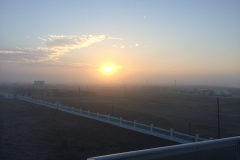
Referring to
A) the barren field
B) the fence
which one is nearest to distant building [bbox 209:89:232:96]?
the barren field

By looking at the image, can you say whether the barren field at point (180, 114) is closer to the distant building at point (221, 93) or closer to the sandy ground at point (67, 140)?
the sandy ground at point (67, 140)

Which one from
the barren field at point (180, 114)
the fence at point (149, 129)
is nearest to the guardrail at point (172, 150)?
the fence at point (149, 129)

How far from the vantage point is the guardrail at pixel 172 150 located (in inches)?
82.6

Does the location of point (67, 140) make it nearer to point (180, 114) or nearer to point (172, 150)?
point (172, 150)

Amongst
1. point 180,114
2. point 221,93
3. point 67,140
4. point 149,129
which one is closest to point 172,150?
point 67,140

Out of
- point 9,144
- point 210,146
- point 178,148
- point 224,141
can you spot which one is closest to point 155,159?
point 178,148

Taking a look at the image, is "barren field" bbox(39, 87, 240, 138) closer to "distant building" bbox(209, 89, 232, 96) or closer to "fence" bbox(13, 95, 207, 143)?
"fence" bbox(13, 95, 207, 143)

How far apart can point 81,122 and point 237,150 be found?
2263 centimetres

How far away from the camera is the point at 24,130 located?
20.8 metres

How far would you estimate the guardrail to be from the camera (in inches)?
82.6

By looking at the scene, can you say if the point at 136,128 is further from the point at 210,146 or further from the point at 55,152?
the point at 210,146

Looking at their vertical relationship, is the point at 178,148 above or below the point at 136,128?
above

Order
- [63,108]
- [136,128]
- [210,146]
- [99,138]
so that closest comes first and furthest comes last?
1. [210,146]
2. [99,138]
3. [136,128]
4. [63,108]

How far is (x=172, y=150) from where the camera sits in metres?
2.38
